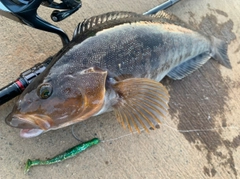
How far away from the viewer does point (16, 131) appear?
1986 mm

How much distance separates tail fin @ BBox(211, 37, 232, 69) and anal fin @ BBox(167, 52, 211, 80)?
81mm

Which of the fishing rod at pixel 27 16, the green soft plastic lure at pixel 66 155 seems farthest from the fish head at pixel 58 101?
the green soft plastic lure at pixel 66 155

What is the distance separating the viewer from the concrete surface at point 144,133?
6.54ft

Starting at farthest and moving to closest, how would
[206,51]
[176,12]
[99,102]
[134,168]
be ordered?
[176,12]
[206,51]
[134,168]
[99,102]

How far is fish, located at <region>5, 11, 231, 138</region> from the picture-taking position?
163 centimetres

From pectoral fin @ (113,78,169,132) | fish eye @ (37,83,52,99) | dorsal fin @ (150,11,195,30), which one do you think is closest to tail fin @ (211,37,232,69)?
dorsal fin @ (150,11,195,30)

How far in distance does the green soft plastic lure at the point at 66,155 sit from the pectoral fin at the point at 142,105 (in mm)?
363

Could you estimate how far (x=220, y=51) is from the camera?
2514 mm

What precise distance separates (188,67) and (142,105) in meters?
0.75

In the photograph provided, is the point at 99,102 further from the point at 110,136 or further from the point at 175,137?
the point at 175,137

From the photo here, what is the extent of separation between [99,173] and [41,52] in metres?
1.05

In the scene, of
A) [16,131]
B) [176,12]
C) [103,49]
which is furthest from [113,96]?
[176,12]

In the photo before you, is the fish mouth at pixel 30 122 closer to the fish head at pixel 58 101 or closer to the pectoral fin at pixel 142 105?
the fish head at pixel 58 101

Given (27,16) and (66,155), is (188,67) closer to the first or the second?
(66,155)
